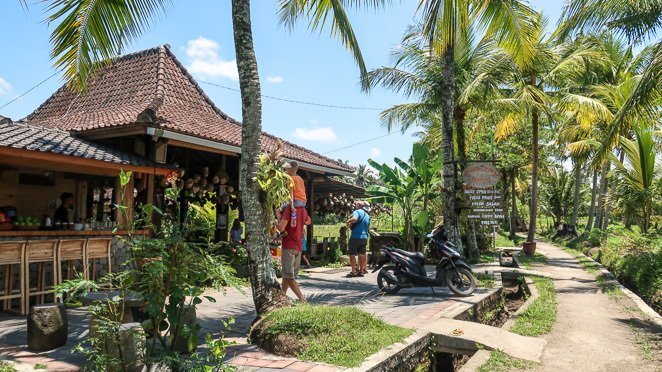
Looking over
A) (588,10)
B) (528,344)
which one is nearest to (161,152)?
(528,344)

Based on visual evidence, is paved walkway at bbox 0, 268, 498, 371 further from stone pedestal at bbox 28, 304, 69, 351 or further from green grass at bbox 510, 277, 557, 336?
green grass at bbox 510, 277, 557, 336

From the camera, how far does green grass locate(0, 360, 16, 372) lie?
4.02 m

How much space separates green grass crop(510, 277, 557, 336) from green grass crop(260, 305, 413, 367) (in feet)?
6.75

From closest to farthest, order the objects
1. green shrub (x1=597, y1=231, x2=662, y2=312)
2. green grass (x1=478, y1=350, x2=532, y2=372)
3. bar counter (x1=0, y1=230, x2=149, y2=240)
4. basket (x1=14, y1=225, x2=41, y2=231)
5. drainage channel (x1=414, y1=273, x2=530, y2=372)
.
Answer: green grass (x1=478, y1=350, x2=532, y2=372), drainage channel (x1=414, y1=273, x2=530, y2=372), bar counter (x1=0, y1=230, x2=149, y2=240), basket (x1=14, y1=225, x2=41, y2=231), green shrub (x1=597, y1=231, x2=662, y2=312)

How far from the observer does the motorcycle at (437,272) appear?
8.09m

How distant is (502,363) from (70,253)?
591cm

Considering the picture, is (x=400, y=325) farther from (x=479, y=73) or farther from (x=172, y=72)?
(x=479, y=73)

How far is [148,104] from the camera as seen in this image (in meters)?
9.59

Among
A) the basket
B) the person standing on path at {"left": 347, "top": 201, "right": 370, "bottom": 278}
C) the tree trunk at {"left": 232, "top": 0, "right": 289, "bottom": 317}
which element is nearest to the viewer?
the tree trunk at {"left": 232, "top": 0, "right": 289, "bottom": 317}

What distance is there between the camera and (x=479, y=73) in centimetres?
1474

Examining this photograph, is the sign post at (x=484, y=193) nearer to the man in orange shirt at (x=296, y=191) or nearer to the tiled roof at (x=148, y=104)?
the tiled roof at (x=148, y=104)

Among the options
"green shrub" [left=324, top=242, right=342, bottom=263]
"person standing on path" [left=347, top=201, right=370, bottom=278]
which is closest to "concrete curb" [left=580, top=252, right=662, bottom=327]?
"person standing on path" [left=347, top=201, right=370, bottom=278]

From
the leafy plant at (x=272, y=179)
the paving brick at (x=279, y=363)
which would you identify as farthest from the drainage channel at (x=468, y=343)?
the leafy plant at (x=272, y=179)

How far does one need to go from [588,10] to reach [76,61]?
920 centimetres
